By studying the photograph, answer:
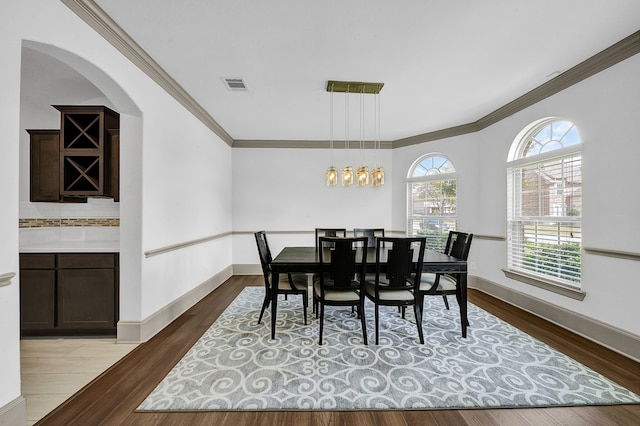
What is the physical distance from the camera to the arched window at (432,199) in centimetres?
451

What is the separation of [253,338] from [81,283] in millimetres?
1737

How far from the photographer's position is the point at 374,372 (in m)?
2.02

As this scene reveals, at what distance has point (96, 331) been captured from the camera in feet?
8.33

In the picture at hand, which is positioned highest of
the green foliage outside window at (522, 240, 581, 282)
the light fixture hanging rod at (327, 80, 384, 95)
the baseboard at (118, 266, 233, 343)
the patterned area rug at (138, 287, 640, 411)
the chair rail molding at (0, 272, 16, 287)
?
the light fixture hanging rod at (327, 80, 384, 95)

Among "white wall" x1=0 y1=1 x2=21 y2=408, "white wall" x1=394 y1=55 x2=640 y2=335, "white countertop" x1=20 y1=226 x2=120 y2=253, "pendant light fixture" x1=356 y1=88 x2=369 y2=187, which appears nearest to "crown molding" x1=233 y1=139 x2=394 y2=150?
"pendant light fixture" x1=356 y1=88 x2=369 y2=187

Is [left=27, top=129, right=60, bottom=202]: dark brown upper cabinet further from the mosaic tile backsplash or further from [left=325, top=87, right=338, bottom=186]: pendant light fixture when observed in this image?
[left=325, top=87, right=338, bottom=186]: pendant light fixture

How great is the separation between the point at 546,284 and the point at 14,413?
463 centimetres

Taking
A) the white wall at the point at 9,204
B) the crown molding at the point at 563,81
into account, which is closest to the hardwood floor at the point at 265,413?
the white wall at the point at 9,204

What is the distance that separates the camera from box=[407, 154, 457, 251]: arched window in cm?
451

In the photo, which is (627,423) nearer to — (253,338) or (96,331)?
(253,338)

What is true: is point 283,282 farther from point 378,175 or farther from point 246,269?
point 246,269

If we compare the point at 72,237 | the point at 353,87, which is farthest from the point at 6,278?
the point at 353,87

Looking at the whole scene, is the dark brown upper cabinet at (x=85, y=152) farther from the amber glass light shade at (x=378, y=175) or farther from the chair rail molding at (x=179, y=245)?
the amber glass light shade at (x=378, y=175)

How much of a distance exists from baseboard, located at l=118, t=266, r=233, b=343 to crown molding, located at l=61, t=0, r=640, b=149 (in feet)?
8.01
